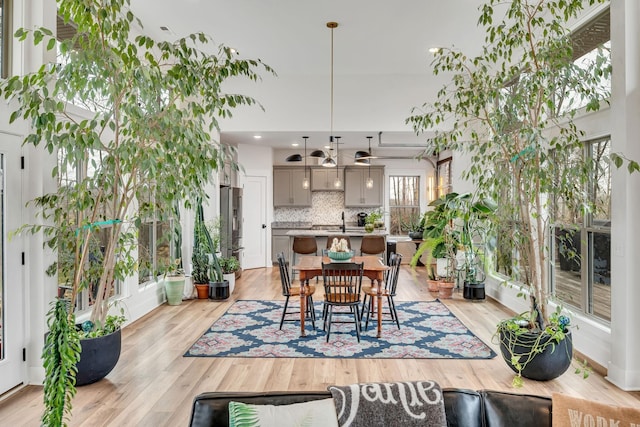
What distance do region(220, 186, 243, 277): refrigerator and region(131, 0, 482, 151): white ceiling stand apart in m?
1.07

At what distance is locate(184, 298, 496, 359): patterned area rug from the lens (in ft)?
12.7

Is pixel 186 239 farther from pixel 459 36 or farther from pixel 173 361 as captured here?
pixel 459 36

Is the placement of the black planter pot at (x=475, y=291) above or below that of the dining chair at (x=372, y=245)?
below

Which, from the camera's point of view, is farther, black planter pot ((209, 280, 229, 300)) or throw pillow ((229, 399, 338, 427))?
black planter pot ((209, 280, 229, 300))

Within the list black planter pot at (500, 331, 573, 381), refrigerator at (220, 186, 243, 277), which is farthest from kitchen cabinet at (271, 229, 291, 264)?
black planter pot at (500, 331, 573, 381)

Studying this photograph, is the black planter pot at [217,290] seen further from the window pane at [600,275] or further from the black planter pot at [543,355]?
the window pane at [600,275]

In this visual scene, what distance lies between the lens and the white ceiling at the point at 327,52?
14.8 feet

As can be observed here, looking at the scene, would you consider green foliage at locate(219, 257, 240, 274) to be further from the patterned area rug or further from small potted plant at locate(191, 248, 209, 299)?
the patterned area rug

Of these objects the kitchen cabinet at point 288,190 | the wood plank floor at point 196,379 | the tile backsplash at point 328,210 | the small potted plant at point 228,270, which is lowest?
the wood plank floor at point 196,379

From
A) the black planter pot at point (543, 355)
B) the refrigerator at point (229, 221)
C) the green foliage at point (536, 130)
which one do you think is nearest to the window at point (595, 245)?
the green foliage at point (536, 130)

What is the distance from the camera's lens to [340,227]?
9883mm

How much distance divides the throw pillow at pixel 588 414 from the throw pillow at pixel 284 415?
28.9 inches

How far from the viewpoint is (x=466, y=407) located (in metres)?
1.46

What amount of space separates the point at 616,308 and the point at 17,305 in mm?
4453
